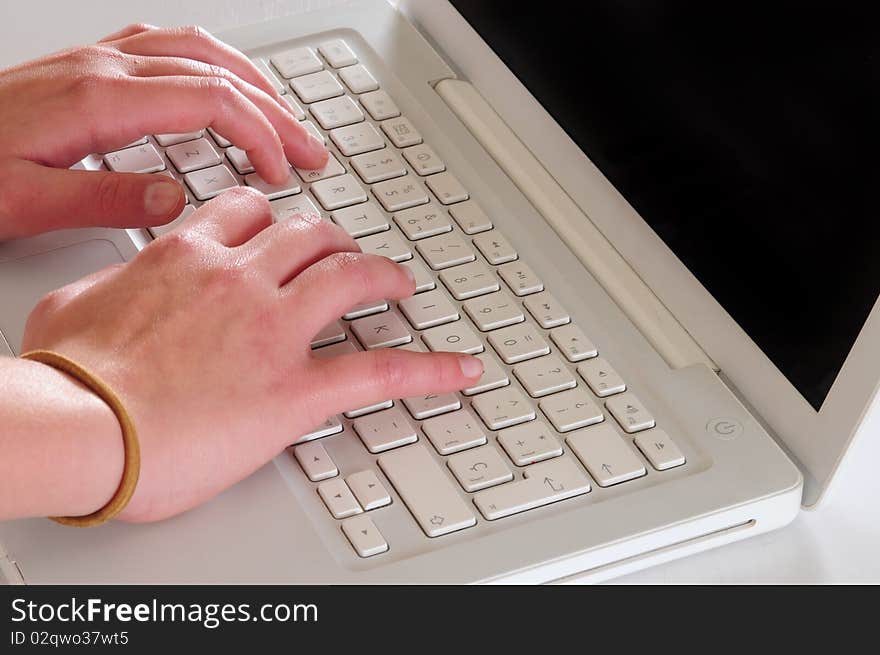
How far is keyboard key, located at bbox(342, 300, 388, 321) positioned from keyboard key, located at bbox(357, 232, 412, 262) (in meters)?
0.05

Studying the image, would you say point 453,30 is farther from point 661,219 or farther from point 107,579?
point 107,579

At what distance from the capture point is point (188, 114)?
33.4 inches

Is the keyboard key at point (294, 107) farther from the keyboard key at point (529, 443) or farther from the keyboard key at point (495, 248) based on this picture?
the keyboard key at point (529, 443)

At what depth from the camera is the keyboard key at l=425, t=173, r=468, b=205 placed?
0.86 meters

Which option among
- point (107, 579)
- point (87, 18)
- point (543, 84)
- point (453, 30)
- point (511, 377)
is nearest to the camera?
point (107, 579)

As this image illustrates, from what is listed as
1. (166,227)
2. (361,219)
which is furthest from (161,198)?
(361,219)

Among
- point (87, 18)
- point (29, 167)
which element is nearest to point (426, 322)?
point (29, 167)

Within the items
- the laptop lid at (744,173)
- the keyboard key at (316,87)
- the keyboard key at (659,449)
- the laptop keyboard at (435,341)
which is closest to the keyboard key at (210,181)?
the laptop keyboard at (435,341)

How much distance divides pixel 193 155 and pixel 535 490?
37 cm

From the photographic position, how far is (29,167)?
0.81 meters

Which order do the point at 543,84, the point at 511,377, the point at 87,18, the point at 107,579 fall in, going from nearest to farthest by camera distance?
1. the point at 107,579
2. the point at 511,377
3. the point at 543,84
4. the point at 87,18

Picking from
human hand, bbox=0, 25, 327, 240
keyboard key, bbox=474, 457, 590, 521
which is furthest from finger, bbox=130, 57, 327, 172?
keyboard key, bbox=474, 457, 590, 521

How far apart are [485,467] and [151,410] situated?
17 centimetres

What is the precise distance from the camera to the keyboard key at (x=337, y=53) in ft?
3.20
